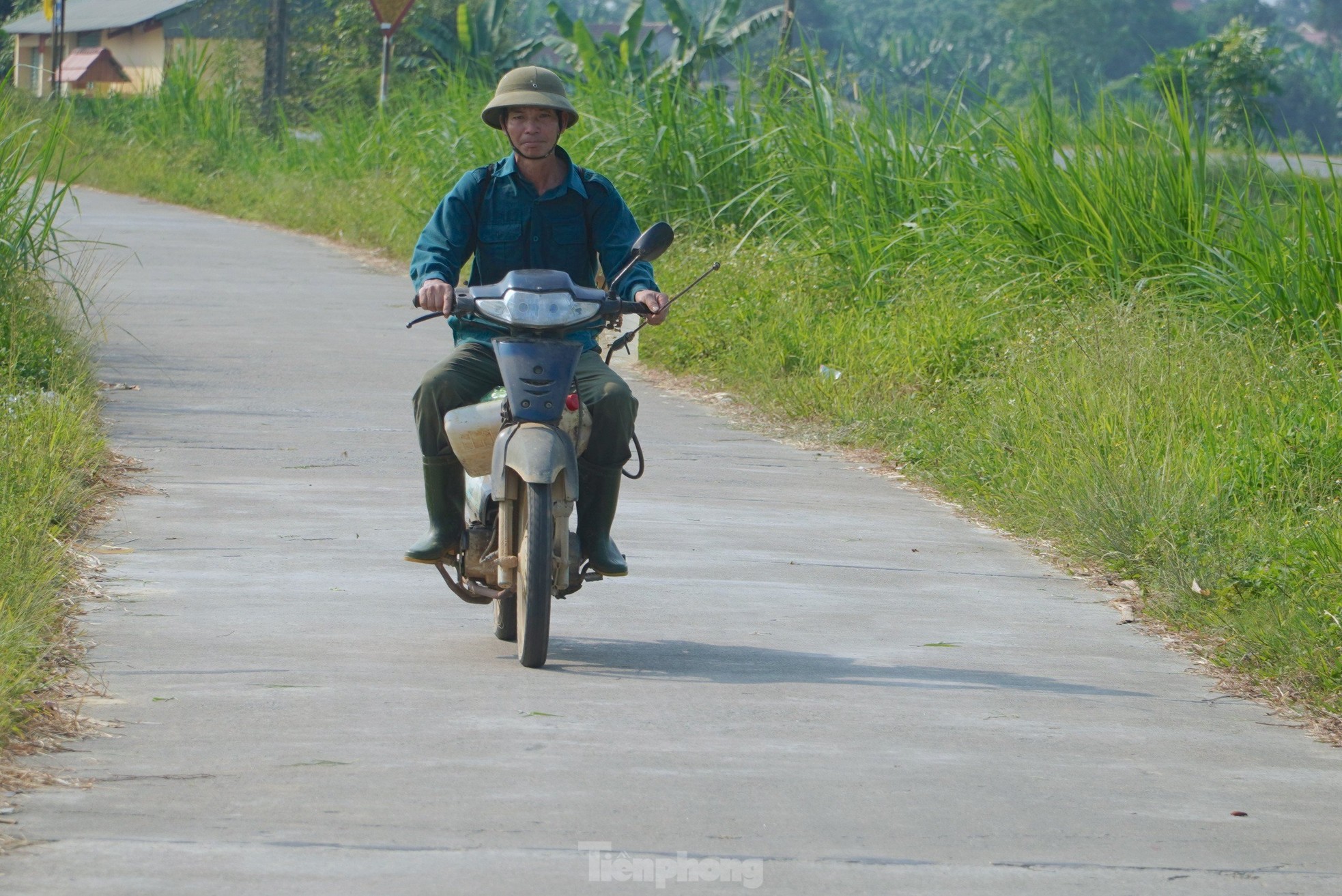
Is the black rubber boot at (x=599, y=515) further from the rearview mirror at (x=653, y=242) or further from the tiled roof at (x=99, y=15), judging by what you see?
the tiled roof at (x=99, y=15)

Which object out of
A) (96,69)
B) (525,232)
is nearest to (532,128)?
(525,232)

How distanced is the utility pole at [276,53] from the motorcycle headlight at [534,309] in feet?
94.2

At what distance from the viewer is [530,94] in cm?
586

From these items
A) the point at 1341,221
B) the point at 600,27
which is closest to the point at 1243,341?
the point at 1341,221

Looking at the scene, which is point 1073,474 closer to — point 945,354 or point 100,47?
point 945,354

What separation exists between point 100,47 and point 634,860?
5890 centimetres

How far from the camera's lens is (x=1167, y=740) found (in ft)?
17.4

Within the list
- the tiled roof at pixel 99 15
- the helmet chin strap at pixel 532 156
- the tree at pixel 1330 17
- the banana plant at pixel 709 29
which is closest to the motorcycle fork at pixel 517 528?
the helmet chin strap at pixel 532 156

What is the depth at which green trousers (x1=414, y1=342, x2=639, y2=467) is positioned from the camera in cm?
576

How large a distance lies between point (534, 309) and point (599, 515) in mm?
739

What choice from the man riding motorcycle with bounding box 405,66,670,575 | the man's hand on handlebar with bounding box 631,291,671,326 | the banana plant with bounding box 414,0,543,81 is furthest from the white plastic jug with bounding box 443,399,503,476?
the banana plant with bounding box 414,0,543,81

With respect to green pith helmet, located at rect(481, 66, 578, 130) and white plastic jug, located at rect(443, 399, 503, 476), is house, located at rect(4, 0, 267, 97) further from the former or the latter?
white plastic jug, located at rect(443, 399, 503, 476)

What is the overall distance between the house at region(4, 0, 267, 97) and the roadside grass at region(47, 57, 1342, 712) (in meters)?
34.4

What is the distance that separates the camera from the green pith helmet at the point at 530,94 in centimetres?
584
